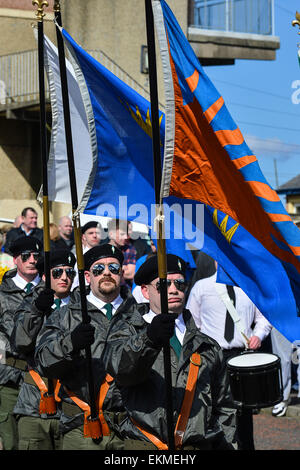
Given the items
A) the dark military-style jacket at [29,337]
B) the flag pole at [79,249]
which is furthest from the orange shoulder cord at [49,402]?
the flag pole at [79,249]

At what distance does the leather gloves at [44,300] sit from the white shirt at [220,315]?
2.70 m

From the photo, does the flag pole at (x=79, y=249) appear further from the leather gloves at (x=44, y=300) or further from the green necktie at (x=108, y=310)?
the leather gloves at (x=44, y=300)

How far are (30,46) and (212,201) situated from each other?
15.8m

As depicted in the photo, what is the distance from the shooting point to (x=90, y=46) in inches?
784

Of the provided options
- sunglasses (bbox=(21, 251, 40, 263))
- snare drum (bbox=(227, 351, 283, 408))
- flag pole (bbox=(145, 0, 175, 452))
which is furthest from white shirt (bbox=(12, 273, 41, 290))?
flag pole (bbox=(145, 0, 175, 452))

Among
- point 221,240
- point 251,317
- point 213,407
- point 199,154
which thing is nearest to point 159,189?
point 199,154

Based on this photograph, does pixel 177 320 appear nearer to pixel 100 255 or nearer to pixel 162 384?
pixel 162 384

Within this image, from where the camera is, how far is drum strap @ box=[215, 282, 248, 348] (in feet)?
28.2

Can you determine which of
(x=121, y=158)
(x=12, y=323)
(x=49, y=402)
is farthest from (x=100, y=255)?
(x=12, y=323)

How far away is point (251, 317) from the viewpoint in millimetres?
8789

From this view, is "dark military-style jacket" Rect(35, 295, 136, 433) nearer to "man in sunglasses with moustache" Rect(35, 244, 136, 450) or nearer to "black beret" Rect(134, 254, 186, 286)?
"man in sunglasses with moustache" Rect(35, 244, 136, 450)

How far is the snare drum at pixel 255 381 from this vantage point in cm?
572

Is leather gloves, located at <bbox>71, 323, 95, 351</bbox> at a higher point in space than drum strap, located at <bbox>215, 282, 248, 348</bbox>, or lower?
higher
